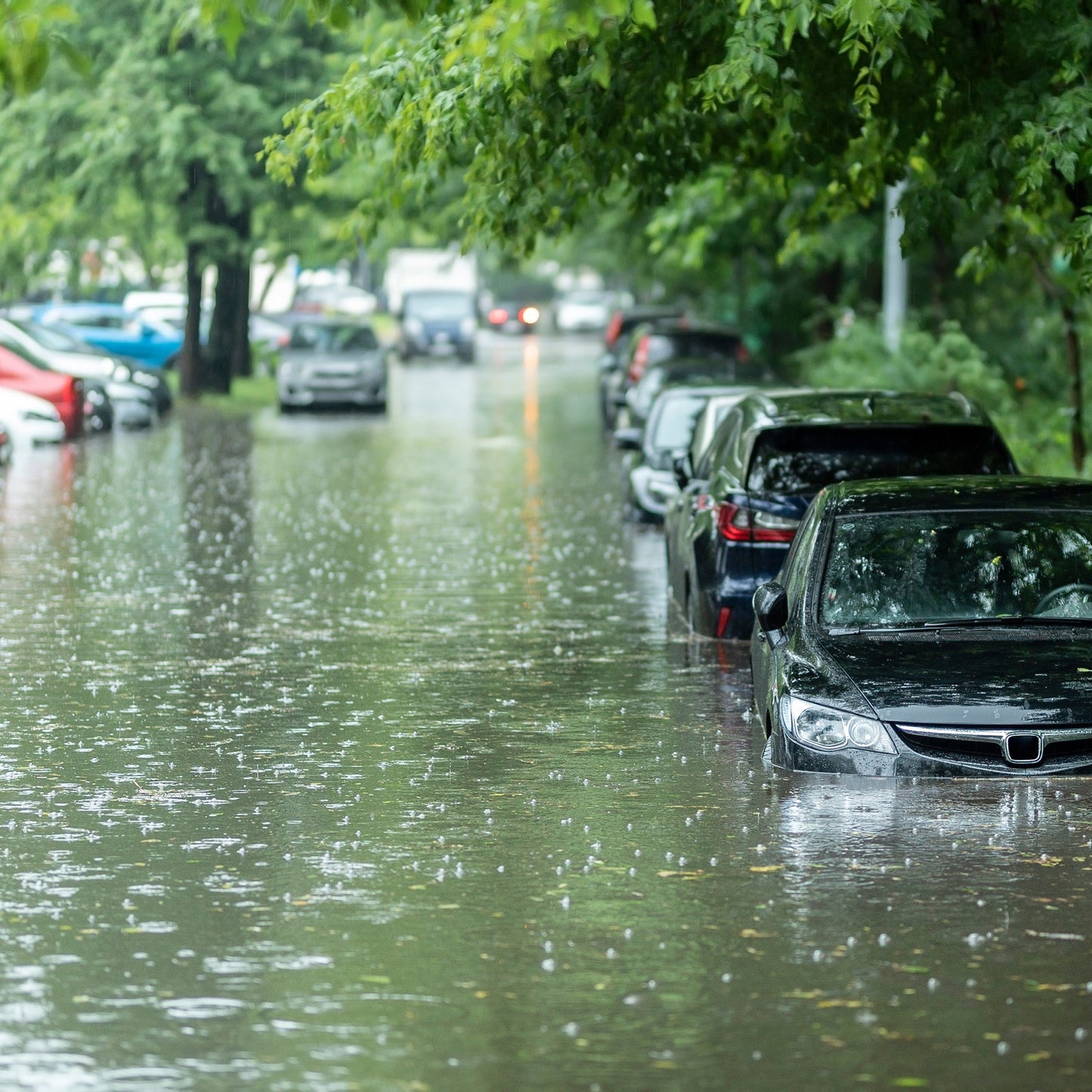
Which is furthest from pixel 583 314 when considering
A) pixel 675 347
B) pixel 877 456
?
pixel 877 456

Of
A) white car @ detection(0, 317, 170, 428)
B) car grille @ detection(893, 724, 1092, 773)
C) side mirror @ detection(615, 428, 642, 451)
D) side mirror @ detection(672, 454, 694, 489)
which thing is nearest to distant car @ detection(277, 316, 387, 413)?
white car @ detection(0, 317, 170, 428)

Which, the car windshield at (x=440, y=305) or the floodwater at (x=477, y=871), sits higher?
the car windshield at (x=440, y=305)

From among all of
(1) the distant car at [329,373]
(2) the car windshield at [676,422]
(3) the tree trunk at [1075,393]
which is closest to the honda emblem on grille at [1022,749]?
(2) the car windshield at [676,422]

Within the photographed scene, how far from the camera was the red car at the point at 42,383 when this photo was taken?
33969 mm

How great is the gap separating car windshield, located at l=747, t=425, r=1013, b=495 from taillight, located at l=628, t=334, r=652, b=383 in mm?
20066

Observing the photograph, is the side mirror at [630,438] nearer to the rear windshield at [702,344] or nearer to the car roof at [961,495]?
the car roof at [961,495]

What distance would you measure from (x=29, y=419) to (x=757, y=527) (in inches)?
831

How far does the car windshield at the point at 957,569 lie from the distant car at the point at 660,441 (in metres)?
10.5

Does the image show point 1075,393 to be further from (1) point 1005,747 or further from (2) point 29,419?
(1) point 1005,747

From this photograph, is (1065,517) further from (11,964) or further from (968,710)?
(11,964)

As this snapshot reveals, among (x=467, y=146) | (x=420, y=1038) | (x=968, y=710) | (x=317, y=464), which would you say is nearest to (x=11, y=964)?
(x=420, y=1038)

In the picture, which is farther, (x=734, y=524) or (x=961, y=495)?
(x=734, y=524)

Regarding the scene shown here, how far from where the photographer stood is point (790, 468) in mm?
14125

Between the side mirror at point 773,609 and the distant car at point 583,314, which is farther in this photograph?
the distant car at point 583,314
